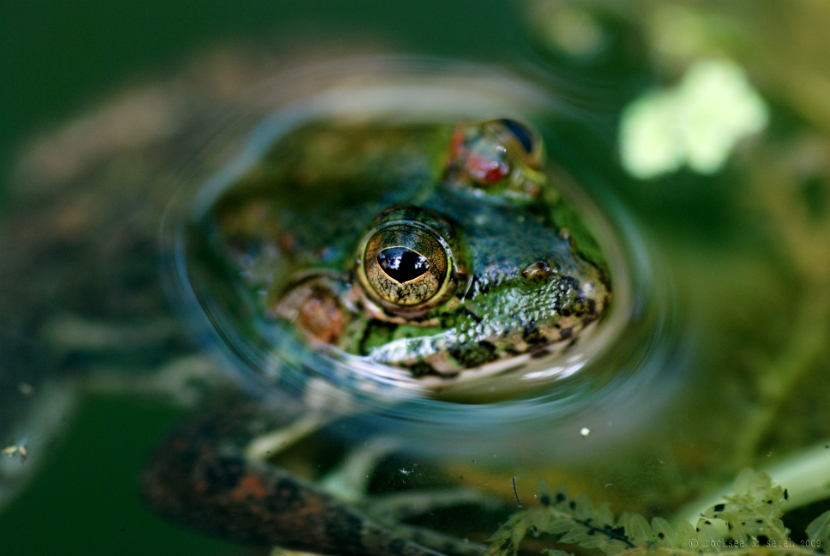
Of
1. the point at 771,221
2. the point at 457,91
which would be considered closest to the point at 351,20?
the point at 457,91

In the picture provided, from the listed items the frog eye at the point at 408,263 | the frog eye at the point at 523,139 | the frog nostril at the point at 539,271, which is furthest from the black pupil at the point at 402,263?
the frog eye at the point at 523,139

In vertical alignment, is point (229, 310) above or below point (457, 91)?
below

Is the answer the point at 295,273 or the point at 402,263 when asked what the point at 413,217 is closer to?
the point at 402,263

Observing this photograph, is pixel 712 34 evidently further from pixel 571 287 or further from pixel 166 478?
pixel 166 478

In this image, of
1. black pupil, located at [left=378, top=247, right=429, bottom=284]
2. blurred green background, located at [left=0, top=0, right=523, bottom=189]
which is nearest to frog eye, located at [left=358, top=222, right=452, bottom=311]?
black pupil, located at [left=378, top=247, right=429, bottom=284]

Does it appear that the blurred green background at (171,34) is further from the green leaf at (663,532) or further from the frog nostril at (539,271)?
the green leaf at (663,532)

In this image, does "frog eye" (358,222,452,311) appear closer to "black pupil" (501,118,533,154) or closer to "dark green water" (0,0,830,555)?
"black pupil" (501,118,533,154)
